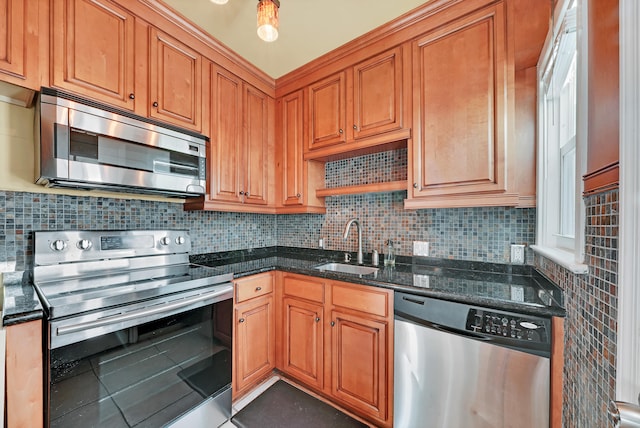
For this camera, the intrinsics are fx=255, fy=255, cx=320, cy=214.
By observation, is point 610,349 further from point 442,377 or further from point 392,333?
point 392,333

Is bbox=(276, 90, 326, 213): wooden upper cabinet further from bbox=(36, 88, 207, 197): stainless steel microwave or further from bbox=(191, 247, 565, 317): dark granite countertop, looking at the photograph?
bbox=(36, 88, 207, 197): stainless steel microwave

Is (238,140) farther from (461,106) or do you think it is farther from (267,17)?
(461,106)

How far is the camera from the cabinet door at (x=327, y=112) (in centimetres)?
197

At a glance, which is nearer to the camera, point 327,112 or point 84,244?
point 84,244

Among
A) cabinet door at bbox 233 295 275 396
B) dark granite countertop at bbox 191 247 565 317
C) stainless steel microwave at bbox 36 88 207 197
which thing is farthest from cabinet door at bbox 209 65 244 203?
cabinet door at bbox 233 295 275 396

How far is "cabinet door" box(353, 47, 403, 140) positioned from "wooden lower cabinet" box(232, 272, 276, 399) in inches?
52.0

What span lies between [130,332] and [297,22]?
1943 mm

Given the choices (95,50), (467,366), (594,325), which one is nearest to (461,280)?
(467,366)

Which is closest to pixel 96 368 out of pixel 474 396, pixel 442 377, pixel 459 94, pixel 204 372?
pixel 204 372

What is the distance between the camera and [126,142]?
1.44m

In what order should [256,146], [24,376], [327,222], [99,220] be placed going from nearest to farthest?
[24,376] < [99,220] < [256,146] < [327,222]

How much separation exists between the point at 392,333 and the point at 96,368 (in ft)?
4.54

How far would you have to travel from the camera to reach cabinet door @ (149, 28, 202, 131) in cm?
157

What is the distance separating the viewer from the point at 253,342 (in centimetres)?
180
